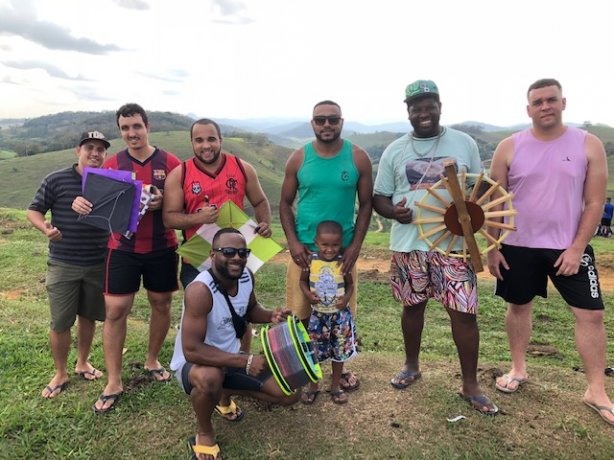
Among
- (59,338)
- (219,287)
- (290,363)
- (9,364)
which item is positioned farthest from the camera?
(9,364)

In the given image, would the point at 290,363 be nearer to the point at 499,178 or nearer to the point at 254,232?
the point at 254,232

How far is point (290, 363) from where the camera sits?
3.31 meters

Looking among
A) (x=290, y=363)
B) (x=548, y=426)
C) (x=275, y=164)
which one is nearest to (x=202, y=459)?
(x=290, y=363)

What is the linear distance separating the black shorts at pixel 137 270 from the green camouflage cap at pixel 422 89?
2.64 metres

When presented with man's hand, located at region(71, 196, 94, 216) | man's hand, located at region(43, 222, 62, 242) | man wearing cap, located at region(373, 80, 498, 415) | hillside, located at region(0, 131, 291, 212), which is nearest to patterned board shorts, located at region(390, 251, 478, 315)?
man wearing cap, located at region(373, 80, 498, 415)

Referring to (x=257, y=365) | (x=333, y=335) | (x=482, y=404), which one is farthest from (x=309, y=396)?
(x=482, y=404)

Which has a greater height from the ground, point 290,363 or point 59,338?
point 290,363

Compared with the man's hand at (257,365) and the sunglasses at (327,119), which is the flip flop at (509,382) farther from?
the sunglasses at (327,119)

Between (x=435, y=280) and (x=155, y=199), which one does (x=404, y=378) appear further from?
(x=155, y=199)

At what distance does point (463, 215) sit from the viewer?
12.2 ft

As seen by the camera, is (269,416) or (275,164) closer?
(269,416)

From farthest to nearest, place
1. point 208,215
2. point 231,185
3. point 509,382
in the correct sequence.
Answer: point 509,382, point 231,185, point 208,215

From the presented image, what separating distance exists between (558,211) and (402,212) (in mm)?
1300

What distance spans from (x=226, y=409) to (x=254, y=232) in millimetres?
1574
